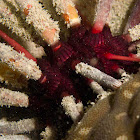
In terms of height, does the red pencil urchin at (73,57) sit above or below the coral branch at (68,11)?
below

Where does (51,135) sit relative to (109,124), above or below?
above

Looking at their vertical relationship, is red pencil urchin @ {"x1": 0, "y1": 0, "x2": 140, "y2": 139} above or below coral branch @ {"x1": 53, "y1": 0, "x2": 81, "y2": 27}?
below

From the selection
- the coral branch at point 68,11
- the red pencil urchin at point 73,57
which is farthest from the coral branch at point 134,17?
the coral branch at point 68,11

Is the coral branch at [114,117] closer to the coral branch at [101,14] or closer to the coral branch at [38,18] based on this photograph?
the coral branch at [101,14]

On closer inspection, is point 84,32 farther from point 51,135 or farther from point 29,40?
point 51,135

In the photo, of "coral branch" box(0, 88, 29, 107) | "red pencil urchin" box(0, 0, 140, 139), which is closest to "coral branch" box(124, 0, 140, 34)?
"red pencil urchin" box(0, 0, 140, 139)

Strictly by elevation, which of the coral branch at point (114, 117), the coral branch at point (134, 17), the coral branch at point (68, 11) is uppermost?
the coral branch at point (68, 11)

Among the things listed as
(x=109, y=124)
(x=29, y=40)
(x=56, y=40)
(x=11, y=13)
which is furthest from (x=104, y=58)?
(x=11, y=13)

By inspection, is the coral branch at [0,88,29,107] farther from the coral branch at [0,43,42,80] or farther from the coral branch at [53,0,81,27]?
the coral branch at [53,0,81,27]
